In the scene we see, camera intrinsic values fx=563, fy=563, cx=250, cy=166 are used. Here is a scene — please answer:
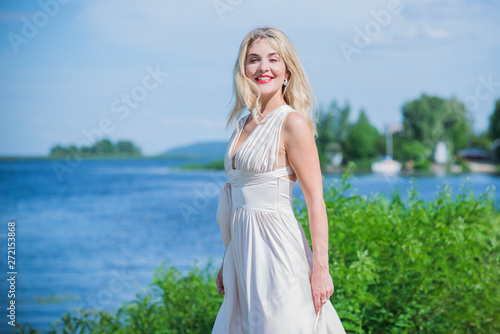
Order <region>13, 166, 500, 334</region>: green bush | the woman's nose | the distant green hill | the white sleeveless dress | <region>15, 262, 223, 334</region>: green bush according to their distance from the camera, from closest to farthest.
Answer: the white sleeveless dress < the woman's nose < <region>13, 166, 500, 334</region>: green bush < <region>15, 262, 223, 334</region>: green bush < the distant green hill

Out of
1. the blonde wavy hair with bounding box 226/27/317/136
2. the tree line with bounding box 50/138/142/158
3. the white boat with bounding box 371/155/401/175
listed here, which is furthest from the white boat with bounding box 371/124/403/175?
the blonde wavy hair with bounding box 226/27/317/136

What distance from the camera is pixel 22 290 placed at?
12.4 metres

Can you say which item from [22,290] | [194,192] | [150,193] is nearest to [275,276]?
[22,290]

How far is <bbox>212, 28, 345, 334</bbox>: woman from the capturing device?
201 centimetres

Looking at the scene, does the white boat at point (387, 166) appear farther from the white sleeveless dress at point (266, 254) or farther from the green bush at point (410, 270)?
the white sleeveless dress at point (266, 254)

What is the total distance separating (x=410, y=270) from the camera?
11.1 ft

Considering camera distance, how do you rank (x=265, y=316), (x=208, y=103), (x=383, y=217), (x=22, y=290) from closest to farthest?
(x=265, y=316) → (x=383, y=217) → (x=22, y=290) → (x=208, y=103)

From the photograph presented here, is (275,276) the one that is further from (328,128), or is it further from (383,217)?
(328,128)

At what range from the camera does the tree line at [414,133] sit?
36219mm

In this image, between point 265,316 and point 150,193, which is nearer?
point 265,316

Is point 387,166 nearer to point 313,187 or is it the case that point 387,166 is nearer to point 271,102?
point 271,102

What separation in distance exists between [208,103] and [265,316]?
4362 cm

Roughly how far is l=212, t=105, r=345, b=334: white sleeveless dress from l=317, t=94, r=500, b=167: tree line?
3360 cm

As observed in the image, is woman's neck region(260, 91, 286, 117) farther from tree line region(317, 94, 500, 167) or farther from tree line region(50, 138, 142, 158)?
tree line region(50, 138, 142, 158)
